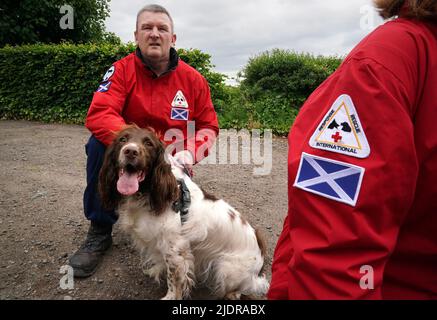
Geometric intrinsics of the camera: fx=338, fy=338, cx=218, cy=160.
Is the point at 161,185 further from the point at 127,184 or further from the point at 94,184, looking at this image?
the point at 94,184

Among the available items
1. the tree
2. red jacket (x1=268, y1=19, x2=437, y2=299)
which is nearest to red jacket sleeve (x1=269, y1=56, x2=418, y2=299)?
red jacket (x1=268, y1=19, x2=437, y2=299)

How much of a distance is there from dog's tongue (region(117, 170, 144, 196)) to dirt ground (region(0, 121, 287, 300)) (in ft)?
3.07

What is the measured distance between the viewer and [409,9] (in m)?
1.03

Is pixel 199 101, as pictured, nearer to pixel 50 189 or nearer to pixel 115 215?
pixel 115 215

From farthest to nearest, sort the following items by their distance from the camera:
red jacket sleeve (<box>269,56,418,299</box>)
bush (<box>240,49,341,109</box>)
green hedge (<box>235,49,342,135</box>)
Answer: bush (<box>240,49,341,109</box>) < green hedge (<box>235,49,342,135</box>) < red jacket sleeve (<box>269,56,418,299</box>)

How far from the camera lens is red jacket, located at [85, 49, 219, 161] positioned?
9.68 feet

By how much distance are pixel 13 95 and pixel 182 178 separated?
31.8 feet

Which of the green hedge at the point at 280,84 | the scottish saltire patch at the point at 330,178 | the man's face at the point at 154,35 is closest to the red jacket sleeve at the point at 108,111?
the man's face at the point at 154,35

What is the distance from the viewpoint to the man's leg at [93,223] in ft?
9.90

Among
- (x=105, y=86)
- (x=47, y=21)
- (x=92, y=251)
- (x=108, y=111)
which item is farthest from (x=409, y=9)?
(x=47, y=21)

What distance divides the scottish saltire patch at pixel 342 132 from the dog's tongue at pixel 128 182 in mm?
1846

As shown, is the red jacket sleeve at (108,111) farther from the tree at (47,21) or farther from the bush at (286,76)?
the tree at (47,21)

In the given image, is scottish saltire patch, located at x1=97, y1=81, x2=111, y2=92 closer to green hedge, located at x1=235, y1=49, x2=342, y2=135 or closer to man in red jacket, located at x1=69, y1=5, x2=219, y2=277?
man in red jacket, located at x1=69, y1=5, x2=219, y2=277

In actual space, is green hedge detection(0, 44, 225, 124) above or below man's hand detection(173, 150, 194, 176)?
above
